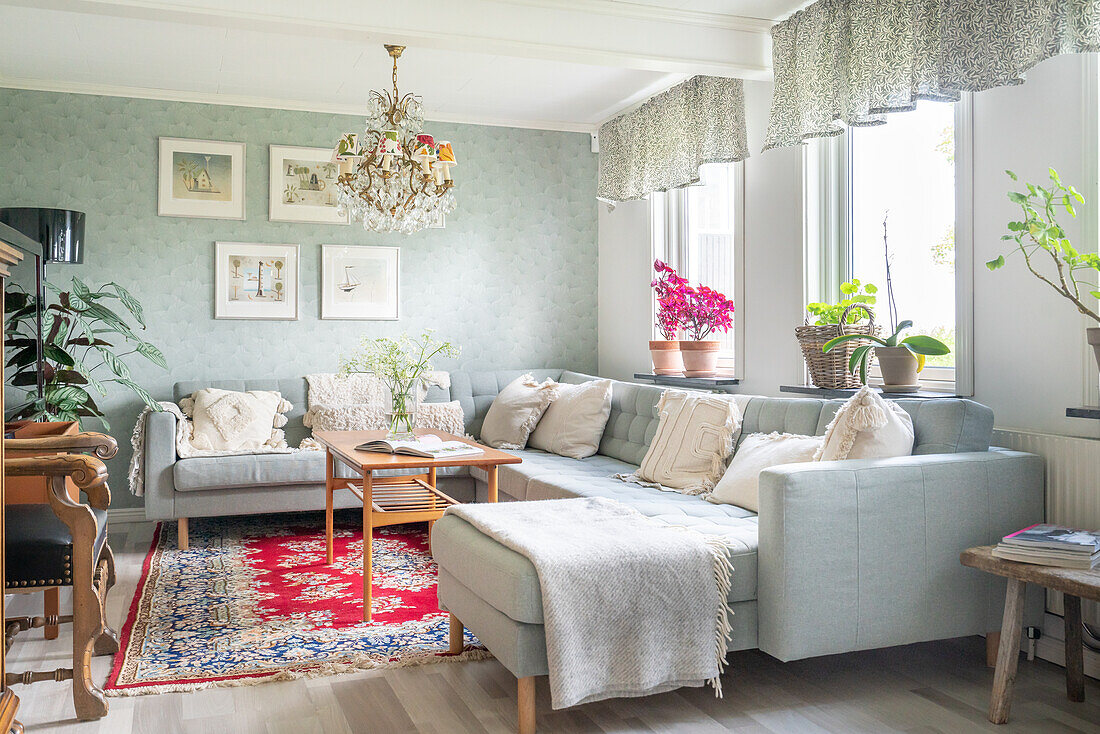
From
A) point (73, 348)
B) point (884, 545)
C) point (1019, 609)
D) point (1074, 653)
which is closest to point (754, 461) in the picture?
point (884, 545)

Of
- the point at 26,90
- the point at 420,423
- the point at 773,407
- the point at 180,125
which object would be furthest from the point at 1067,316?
the point at 26,90

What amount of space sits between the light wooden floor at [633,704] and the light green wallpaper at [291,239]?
2.70 metres

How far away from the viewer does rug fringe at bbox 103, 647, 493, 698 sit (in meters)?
2.71

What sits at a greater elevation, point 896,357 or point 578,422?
point 896,357

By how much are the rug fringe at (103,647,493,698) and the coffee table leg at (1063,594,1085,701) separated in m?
1.74

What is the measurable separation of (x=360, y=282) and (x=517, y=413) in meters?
1.37

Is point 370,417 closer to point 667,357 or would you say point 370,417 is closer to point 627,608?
point 667,357

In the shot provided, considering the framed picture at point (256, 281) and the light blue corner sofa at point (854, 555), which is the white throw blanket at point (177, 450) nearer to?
the framed picture at point (256, 281)

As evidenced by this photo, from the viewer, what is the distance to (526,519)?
9.28 ft

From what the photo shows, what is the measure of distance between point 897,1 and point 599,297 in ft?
10.7

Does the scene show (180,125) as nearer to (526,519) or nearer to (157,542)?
(157,542)

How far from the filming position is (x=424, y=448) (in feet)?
11.9

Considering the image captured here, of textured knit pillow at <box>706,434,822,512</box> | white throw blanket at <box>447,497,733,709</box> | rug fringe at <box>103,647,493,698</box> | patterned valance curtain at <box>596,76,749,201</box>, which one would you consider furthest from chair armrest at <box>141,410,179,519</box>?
patterned valance curtain at <box>596,76,749,201</box>

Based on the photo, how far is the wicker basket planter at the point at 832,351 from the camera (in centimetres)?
353
